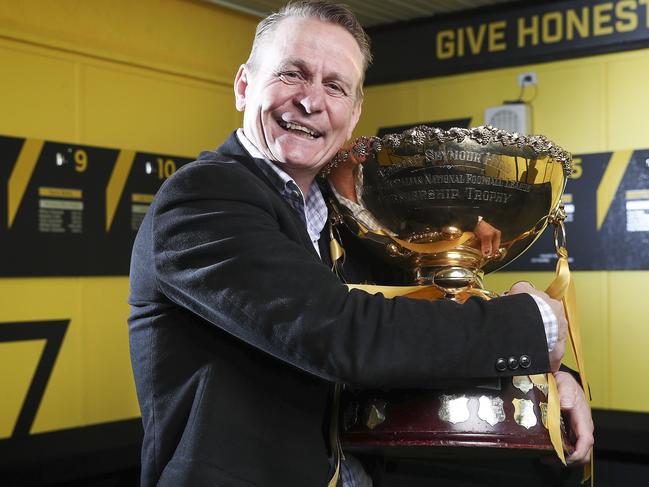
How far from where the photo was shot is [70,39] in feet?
13.6

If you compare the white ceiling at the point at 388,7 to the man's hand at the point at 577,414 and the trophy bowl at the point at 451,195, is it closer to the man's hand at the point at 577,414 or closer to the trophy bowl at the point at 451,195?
the trophy bowl at the point at 451,195

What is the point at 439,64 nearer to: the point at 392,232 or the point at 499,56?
the point at 499,56

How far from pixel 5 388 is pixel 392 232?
3194mm

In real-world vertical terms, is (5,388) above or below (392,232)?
below

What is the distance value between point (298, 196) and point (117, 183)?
3.25 meters

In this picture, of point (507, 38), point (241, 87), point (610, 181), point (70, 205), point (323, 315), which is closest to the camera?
point (323, 315)

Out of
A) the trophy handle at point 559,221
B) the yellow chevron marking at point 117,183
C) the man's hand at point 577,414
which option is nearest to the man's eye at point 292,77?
the trophy handle at point 559,221

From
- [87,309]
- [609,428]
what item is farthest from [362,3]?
[609,428]

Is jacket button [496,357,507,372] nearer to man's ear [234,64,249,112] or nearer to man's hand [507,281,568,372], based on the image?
man's hand [507,281,568,372]

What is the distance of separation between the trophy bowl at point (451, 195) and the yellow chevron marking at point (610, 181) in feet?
11.1

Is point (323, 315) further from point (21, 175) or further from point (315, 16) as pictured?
point (21, 175)

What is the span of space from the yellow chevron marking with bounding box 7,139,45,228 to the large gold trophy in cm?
303

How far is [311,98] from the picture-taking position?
1.24 meters

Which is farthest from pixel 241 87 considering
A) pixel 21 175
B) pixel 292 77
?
pixel 21 175
